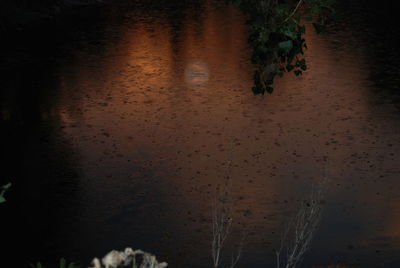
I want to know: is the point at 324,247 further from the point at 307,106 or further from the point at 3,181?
the point at 307,106

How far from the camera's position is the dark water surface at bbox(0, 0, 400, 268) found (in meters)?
12.0

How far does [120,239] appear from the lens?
39.0ft

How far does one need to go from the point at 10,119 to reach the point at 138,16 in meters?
20.4

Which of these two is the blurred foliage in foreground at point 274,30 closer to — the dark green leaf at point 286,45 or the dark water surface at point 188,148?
the dark green leaf at point 286,45

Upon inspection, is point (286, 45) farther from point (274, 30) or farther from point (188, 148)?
point (188, 148)

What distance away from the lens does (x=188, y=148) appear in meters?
16.6

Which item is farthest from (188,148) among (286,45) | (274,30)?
(286,45)

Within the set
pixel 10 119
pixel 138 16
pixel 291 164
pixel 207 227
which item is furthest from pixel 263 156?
pixel 138 16

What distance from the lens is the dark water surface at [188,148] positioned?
39.5ft

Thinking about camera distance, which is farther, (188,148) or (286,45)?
(188,148)

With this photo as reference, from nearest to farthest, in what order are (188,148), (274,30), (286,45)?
1. (286,45)
2. (274,30)
3. (188,148)

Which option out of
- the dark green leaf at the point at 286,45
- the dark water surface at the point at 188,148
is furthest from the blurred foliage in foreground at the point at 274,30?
the dark water surface at the point at 188,148

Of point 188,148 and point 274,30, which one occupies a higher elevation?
point 274,30

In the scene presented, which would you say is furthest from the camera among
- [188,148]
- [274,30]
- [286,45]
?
[188,148]
